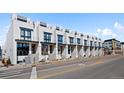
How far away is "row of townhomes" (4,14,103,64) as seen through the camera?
4084cm

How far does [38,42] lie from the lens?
4872cm

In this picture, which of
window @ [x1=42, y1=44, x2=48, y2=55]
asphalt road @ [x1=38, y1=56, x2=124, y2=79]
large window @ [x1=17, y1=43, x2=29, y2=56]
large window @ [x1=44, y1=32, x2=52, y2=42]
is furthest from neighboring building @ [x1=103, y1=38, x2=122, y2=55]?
asphalt road @ [x1=38, y1=56, x2=124, y2=79]

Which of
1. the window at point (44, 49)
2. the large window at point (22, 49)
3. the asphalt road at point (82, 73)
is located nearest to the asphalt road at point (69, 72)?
the asphalt road at point (82, 73)

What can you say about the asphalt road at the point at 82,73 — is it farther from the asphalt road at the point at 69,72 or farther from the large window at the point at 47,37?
the large window at the point at 47,37

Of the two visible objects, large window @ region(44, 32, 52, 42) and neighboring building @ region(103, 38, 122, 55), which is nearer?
large window @ region(44, 32, 52, 42)

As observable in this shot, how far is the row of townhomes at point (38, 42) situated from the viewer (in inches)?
1608

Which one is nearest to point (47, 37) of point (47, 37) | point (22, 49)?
point (47, 37)

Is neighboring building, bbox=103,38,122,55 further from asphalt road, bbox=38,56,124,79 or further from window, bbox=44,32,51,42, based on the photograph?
asphalt road, bbox=38,56,124,79

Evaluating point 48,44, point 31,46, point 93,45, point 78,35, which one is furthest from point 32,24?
point 93,45

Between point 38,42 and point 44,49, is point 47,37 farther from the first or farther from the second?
point 38,42

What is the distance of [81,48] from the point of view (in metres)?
75.4

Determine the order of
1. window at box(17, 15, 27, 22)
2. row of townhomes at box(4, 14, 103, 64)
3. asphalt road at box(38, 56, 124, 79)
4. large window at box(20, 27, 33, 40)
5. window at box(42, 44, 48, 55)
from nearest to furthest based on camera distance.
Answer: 1. asphalt road at box(38, 56, 124, 79)
2. row of townhomes at box(4, 14, 103, 64)
3. window at box(17, 15, 27, 22)
4. large window at box(20, 27, 33, 40)
5. window at box(42, 44, 48, 55)
